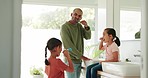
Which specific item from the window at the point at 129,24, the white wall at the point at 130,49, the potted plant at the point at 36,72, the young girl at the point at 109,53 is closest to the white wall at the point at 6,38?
the young girl at the point at 109,53

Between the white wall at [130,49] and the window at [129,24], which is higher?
the window at [129,24]

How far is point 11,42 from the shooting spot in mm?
925

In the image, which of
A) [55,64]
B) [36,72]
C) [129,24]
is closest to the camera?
[55,64]

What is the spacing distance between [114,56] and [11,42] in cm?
148

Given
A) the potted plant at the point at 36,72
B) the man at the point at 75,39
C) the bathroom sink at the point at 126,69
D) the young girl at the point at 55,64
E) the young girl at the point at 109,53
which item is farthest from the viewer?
the potted plant at the point at 36,72

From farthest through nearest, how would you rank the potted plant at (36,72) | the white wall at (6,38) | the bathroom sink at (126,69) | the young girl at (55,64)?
the potted plant at (36,72)
the young girl at (55,64)
the bathroom sink at (126,69)
the white wall at (6,38)

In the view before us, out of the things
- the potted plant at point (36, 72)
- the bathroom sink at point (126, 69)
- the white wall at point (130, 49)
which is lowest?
the potted plant at point (36, 72)

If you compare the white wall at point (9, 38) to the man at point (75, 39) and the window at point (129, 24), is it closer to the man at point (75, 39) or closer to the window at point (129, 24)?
the man at point (75, 39)

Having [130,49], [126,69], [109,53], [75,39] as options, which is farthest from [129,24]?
[126,69]

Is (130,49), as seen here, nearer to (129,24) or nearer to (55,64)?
(129,24)

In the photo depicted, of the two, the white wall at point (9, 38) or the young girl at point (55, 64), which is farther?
the young girl at point (55, 64)

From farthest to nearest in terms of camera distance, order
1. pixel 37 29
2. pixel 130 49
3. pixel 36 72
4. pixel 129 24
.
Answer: pixel 37 29, pixel 36 72, pixel 129 24, pixel 130 49

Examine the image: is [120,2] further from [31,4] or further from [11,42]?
[11,42]

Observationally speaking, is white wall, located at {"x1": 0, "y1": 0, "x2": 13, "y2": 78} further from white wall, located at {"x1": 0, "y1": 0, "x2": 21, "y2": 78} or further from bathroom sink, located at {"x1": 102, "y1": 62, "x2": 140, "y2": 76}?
bathroom sink, located at {"x1": 102, "y1": 62, "x2": 140, "y2": 76}
